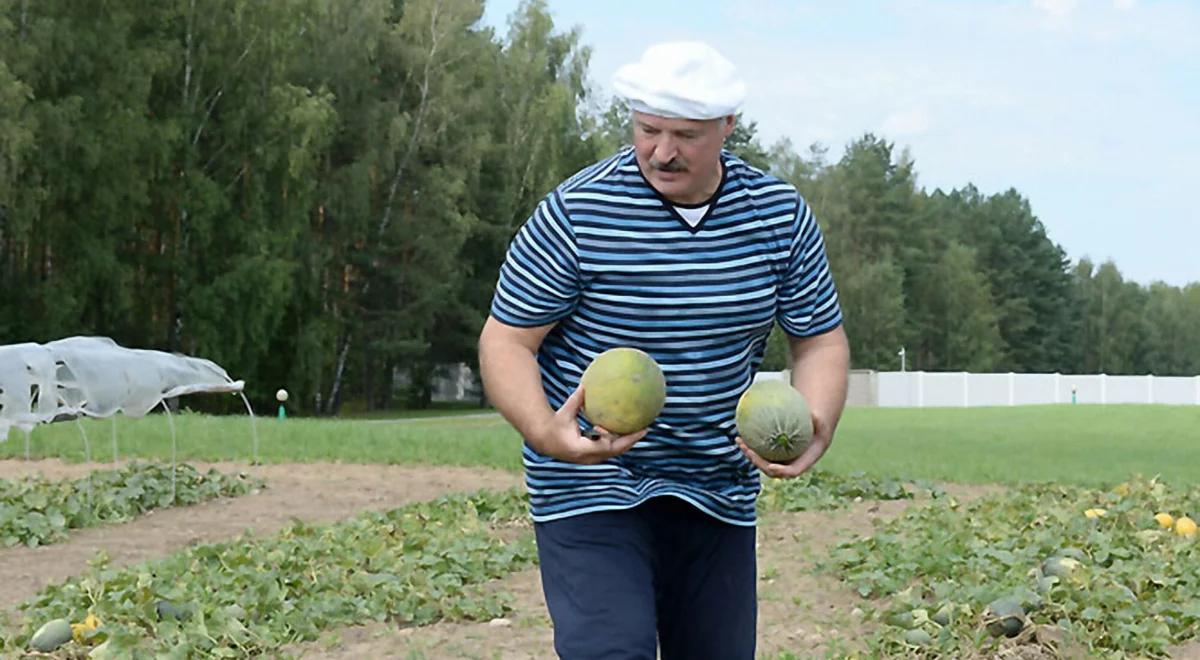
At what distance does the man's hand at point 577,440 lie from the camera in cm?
304

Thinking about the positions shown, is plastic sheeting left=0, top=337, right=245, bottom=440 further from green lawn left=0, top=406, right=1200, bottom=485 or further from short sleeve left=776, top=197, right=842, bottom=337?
short sleeve left=776, top=197, right=842, bottom=337

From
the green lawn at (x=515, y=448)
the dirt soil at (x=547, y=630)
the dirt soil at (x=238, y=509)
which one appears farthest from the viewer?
the green lawn at (x=515, y=448)

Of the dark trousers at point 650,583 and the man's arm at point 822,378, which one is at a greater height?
the man's arm at point 822,378

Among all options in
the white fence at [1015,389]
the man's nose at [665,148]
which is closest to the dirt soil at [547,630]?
the man's nose at [665,148]

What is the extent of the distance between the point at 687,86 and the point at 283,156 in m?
37.4

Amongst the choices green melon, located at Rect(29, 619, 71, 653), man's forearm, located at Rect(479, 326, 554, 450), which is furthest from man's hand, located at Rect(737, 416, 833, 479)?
green melon, located at Rect(29, 619, 71, 653)

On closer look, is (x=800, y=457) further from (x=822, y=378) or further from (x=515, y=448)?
(x=515, y=448)

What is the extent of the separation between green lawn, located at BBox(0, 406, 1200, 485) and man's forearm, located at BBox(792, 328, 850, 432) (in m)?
11.3

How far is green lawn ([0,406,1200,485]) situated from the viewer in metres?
16.4

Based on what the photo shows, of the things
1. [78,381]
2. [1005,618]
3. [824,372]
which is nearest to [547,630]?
[1005,618]

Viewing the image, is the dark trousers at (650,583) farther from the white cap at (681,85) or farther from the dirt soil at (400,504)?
the dirt soil at (400,504)

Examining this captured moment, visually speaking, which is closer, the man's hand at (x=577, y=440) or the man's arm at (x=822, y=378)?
the man's hand at (x=577, y=440)

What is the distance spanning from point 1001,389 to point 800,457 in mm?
67334

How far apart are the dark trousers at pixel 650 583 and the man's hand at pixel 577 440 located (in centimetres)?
21
